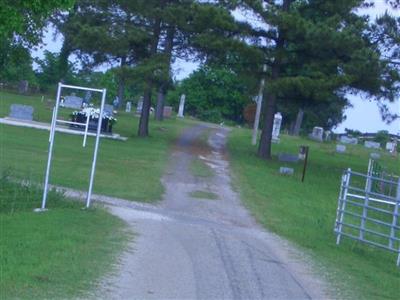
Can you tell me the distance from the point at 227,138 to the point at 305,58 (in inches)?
696

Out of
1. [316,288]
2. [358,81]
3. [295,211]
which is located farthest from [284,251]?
[358,81]

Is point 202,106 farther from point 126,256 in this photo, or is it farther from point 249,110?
point 126,256

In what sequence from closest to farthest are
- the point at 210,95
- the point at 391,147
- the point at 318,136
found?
the point at 391,147
the point at 318,136
the point at 210,95

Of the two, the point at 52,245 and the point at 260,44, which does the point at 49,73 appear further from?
the point at 52,245

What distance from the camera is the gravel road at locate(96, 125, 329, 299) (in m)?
12.7

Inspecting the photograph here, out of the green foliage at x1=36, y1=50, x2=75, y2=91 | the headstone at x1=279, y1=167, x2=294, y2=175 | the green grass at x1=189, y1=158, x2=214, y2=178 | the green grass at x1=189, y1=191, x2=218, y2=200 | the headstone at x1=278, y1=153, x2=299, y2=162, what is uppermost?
the green foliage at x1=36, y1=50, x2=75, y2=91

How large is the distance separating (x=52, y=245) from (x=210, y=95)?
90731 millimetres

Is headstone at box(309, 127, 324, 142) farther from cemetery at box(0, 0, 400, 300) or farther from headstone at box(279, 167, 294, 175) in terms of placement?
headstone at box(279, 167, 294, 175)

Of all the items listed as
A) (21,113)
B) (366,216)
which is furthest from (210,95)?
(366,216)

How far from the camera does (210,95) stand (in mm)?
104875

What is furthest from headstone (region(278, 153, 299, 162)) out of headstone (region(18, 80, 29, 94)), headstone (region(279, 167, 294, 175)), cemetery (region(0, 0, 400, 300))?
headstone (region(18, 80, 29, 94))

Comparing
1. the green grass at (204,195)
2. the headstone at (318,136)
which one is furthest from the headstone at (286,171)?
the headstone at (318,136)

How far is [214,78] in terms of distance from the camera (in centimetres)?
10350

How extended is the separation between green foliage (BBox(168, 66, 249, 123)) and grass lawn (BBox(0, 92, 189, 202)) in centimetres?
4940
